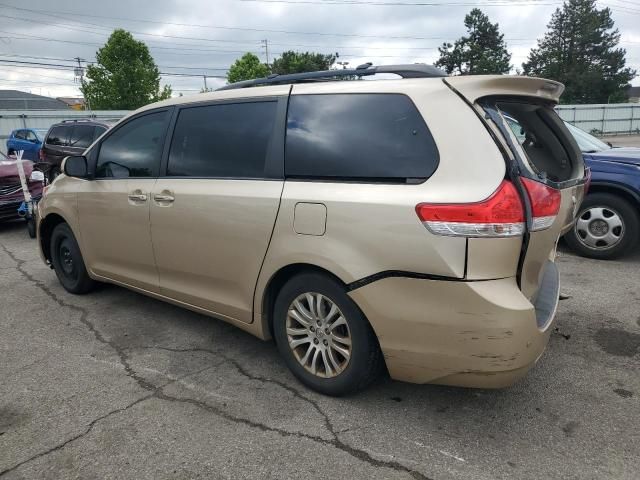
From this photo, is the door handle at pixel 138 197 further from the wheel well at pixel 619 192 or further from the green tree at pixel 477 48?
the green tree at pixel 477 48

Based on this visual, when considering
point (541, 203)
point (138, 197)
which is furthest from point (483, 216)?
point (138, 197)

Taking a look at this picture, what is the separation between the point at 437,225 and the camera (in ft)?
7.70

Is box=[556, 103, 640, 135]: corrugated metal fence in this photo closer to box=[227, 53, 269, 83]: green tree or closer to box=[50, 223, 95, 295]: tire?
box=[227, 53, 269, 83]: green tree

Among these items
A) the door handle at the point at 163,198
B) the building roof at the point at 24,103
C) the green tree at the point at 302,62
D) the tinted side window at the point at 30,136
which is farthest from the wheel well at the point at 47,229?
the building roof at the point at 24,103

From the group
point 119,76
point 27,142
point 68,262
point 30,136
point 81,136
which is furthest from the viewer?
point 119,76

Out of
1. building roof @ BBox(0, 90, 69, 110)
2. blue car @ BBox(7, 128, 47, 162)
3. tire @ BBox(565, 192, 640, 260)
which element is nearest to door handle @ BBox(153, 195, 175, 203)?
tire @ BBox(565, 192, 640, 260)

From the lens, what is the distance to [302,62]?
5072 cm

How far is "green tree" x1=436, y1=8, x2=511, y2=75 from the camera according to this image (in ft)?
198

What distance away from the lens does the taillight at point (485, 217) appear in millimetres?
2291

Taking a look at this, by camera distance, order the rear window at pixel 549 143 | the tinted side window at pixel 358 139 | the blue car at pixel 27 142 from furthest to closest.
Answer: the blue car at pixel 27 142, the rear window at pixel 549 143, the tinted side window at pixel 358 139

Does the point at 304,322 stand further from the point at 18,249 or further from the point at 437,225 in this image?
the point at 18,249

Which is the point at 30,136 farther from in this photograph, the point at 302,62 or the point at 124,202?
the point at 302,62

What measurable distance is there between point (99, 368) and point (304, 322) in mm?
1530

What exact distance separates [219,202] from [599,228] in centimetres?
449
